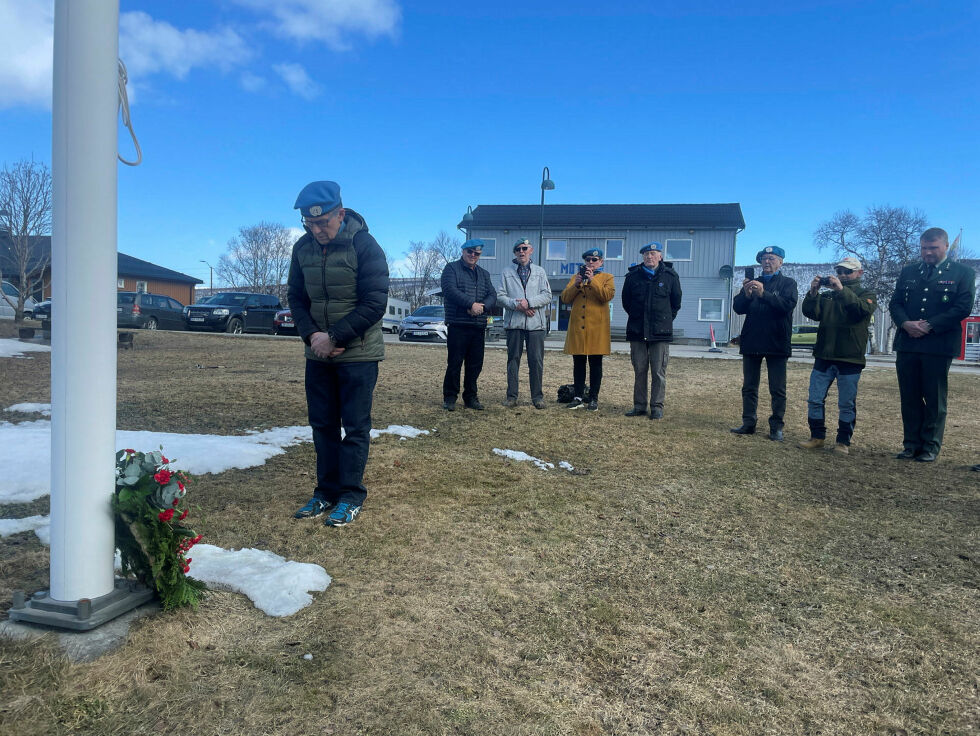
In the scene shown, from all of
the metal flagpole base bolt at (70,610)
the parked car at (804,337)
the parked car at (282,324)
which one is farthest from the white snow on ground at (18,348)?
the parked car at (804,337)

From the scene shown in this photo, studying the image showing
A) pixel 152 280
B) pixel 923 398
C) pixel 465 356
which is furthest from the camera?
pixel 152 280

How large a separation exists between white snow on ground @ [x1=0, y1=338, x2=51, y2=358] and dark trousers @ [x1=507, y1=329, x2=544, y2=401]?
8974 millimetres

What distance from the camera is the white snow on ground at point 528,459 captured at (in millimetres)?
4898

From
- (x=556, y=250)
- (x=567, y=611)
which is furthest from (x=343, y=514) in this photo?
(x=556, y=250)

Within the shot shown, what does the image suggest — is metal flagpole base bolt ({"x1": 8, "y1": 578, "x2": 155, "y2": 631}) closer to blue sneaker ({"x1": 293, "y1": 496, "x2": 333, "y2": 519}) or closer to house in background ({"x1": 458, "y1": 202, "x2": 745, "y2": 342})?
blue sneaker ({"x1": 293, "y1": 496, "x2": 333, "y2": 519})

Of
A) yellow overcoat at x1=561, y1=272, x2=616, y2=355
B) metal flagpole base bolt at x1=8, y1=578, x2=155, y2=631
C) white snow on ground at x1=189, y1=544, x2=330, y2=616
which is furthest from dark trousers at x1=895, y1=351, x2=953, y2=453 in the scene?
metal flagpole base bolt at x1=8, y1=578, x2=155, y2=631

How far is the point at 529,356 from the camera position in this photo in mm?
7316

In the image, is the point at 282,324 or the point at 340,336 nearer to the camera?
the point at 340,336

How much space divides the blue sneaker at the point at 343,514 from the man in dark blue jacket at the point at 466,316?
133 inches

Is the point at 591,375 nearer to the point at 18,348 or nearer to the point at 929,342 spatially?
the point at 929,342

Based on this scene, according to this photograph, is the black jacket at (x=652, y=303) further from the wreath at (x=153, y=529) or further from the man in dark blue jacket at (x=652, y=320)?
the wreath at (x=153, y=529)

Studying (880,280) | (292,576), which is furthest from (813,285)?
(880,280)

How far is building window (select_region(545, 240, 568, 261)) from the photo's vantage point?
36812 millimetres

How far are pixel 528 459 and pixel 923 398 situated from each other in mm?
3590
